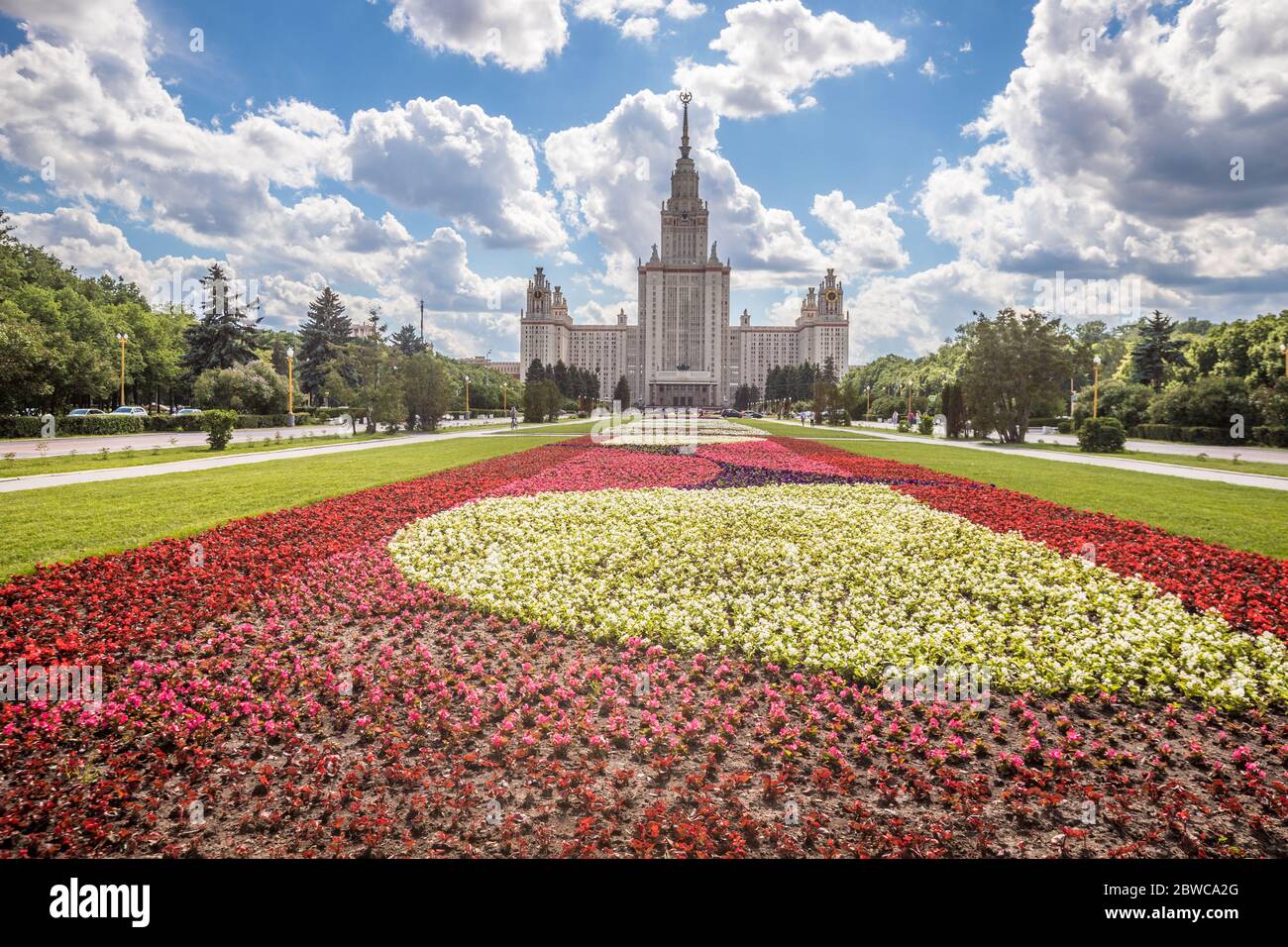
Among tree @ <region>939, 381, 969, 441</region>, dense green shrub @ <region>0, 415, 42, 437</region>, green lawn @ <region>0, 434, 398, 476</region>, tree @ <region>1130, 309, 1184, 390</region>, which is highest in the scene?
tree @ <region>1130, 309, 1184, 390</region>

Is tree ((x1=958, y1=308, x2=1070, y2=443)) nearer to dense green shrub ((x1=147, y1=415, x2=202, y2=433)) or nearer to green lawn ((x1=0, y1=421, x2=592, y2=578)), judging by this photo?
green lawn ((x1=0, y1=421, x2=592, y2=578))

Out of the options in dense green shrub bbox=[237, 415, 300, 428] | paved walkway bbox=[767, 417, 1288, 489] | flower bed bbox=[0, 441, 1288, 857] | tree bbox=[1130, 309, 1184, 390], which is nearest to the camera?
flower bed bbox=[0, 441, 1288, 857]

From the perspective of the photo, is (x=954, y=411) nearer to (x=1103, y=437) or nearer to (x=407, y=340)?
(x=1103, y=437)

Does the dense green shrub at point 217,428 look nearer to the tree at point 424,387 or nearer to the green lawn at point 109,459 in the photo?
the green lawn at point 109,459

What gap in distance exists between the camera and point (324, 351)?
67000 millimetres

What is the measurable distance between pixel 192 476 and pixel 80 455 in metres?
7.39

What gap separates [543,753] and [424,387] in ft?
128

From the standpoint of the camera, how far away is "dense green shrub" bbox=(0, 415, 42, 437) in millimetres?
29203

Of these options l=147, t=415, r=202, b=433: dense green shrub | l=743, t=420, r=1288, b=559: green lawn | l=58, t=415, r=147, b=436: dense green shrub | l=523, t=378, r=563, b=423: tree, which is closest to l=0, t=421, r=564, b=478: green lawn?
l=58, t=415, r=147, b=436: dense green shrub

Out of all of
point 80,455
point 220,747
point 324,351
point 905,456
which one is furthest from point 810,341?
point 220,747

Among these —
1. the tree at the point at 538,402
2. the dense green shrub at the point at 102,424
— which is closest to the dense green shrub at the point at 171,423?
the dense green shrub at the point at 102,424

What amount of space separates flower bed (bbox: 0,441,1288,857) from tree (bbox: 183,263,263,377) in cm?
5670

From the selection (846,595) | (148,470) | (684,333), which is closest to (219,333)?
(148,470)
